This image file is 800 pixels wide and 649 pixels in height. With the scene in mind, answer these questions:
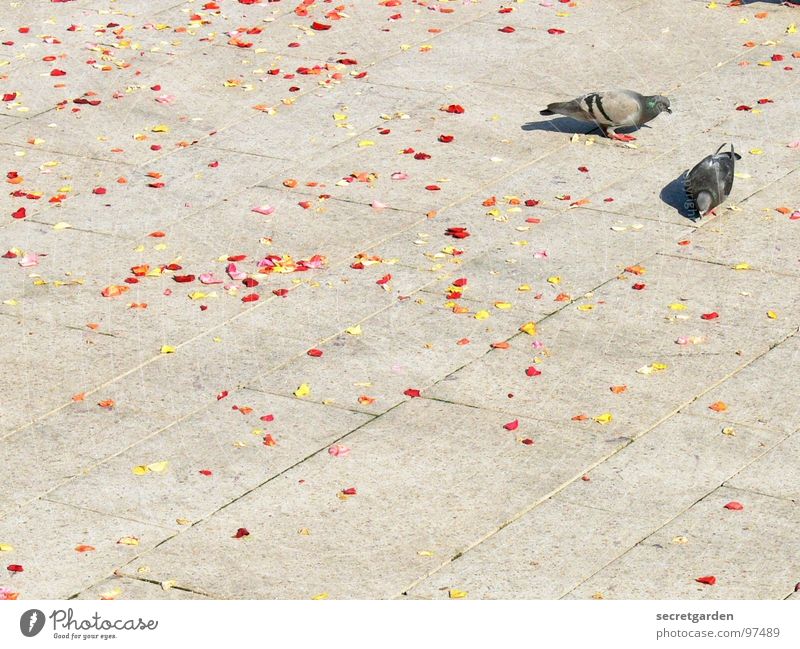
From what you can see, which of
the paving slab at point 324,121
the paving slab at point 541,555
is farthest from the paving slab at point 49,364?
the paving slab at point 541,555

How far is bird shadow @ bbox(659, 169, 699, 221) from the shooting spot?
38.8 feet

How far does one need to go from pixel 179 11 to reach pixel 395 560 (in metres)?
10.2

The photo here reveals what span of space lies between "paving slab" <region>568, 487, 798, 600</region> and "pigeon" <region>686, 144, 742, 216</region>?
3694 millimetres

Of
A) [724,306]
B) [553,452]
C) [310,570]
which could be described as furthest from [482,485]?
[724,306]

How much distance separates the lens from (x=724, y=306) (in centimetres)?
1047

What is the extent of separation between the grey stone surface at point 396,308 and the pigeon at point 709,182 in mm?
194

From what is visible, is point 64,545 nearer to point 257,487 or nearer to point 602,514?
point 257,487

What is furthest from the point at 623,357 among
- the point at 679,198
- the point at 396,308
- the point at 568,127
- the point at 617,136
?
the point at 568,127

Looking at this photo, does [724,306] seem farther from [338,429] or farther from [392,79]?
[392,79]

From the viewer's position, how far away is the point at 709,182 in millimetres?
11594

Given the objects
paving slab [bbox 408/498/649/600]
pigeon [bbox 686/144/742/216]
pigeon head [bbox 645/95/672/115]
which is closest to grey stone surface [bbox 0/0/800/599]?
paving slab [bbox 408/498/649/600]

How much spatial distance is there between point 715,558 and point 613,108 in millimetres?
5797

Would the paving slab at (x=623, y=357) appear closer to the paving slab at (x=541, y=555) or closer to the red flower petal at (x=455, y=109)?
the paving slab at (x=541, y=555)

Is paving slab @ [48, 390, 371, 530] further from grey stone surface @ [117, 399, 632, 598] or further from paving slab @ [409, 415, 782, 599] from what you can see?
paving slab @ [409, 415, 782, 599]
